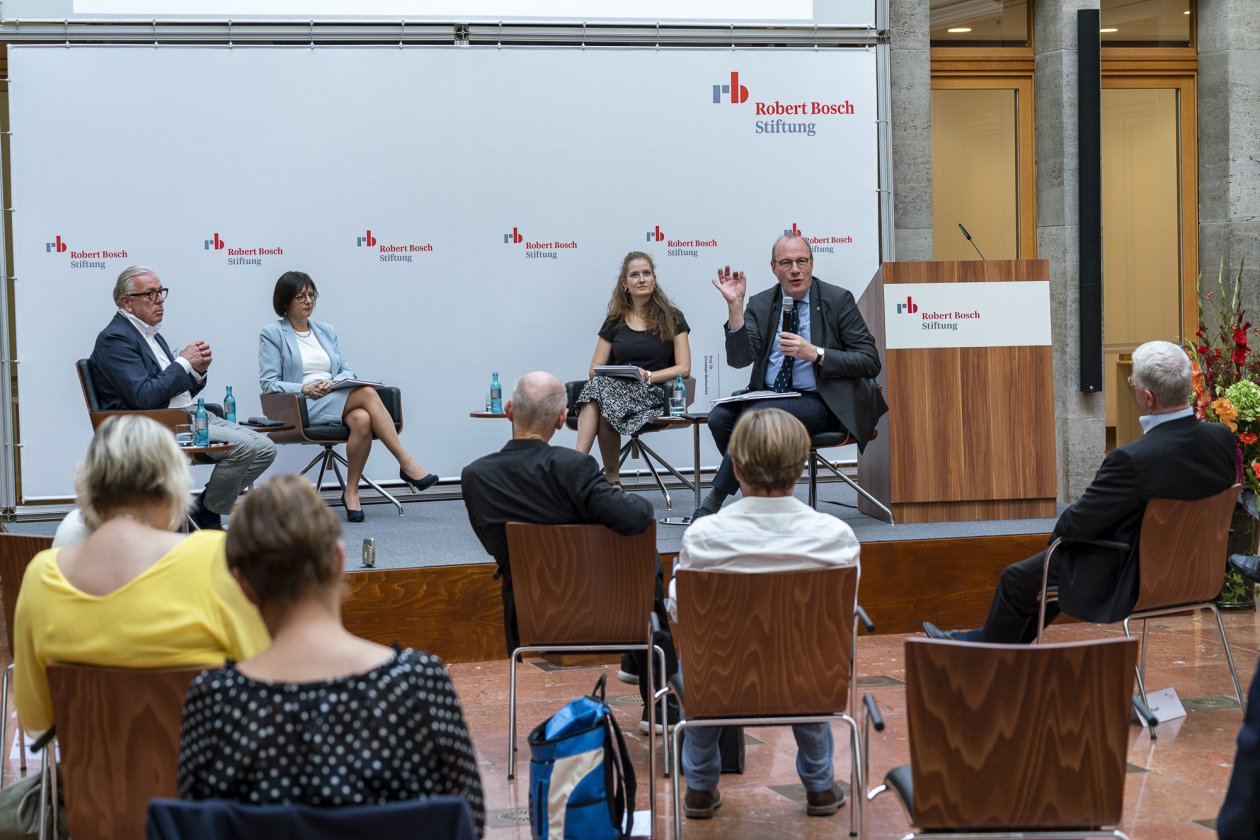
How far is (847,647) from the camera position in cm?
321

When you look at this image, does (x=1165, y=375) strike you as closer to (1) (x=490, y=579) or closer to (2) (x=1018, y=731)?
(2) (x=1018, y=731)

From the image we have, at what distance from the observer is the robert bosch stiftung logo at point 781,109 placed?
25.7 feet

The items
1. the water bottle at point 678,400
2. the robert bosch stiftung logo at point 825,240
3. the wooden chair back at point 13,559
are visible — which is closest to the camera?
the wooden chair back at point 13,559

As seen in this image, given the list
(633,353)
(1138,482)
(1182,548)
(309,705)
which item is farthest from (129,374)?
(309,705)

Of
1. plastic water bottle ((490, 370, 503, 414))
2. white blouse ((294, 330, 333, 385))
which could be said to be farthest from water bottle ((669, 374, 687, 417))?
white blouse ((294, 330, 333, 385))

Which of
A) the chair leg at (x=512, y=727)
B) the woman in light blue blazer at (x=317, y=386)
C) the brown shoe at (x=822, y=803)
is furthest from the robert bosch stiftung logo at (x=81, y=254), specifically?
the brown shoe at (x=822, y=803)

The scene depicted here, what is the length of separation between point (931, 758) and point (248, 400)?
5692 mm

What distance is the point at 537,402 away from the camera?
4.06m

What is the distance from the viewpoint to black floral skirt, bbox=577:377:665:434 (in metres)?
6.68

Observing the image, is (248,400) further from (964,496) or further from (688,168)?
(964,496)

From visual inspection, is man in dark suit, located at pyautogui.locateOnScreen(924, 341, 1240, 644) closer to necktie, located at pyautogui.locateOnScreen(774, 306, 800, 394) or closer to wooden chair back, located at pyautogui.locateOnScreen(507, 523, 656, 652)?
wooden chair back, located at pyautogui.locateOnScreen(507, 523, 656, 652)

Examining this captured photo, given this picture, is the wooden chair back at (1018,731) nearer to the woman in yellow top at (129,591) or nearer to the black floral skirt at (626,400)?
the woman in yellow top at (129,591)

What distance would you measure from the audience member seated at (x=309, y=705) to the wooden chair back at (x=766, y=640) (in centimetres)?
129

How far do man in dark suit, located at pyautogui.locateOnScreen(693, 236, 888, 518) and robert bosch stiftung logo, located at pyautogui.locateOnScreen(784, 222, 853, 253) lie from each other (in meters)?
1.71
